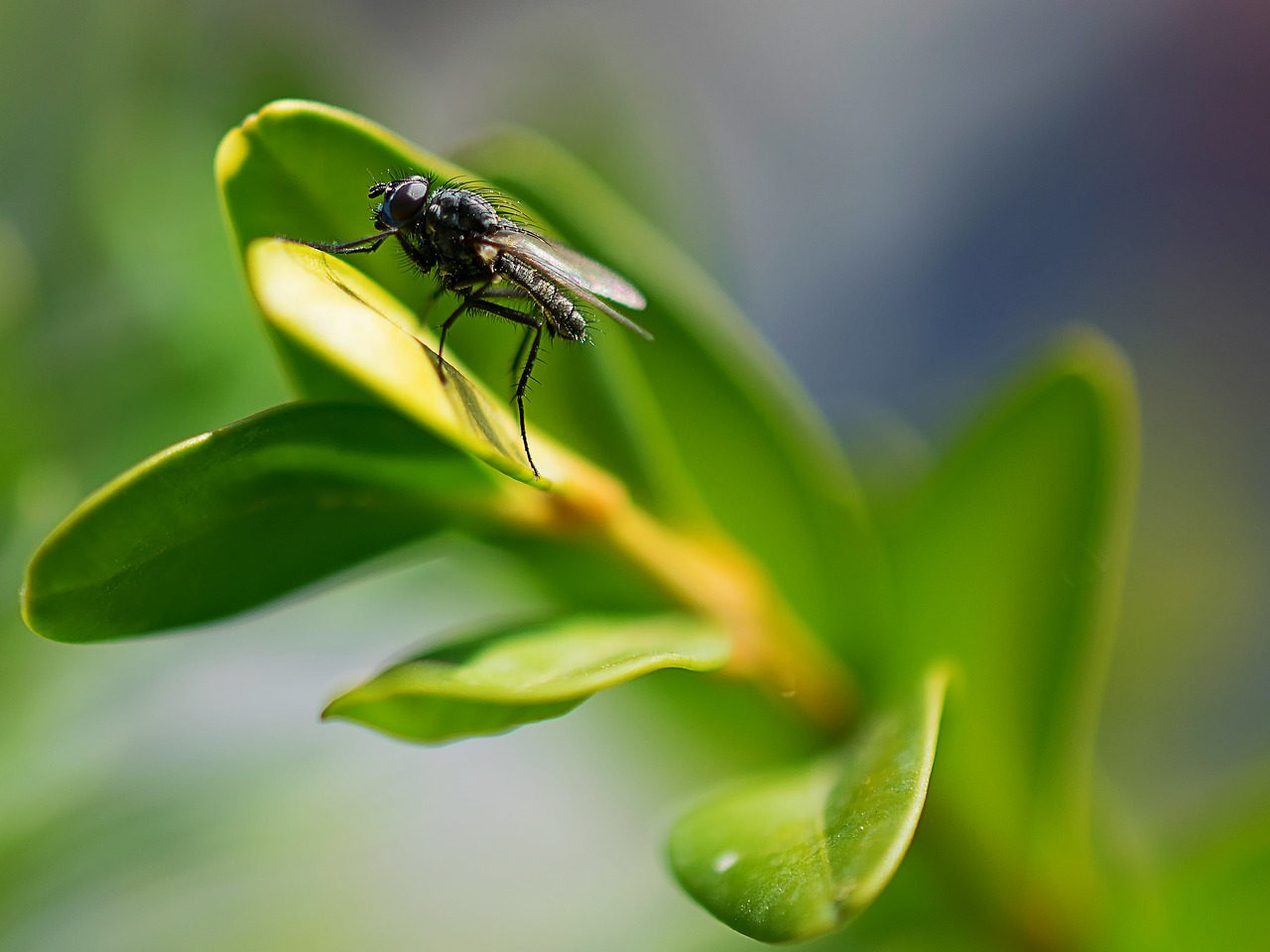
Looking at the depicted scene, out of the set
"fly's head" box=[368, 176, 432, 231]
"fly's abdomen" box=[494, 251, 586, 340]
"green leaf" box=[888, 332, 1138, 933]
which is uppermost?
"fly's head" box=[368, 176, 432, 231]

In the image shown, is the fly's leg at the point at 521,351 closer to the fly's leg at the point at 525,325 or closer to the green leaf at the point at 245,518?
the fly's leg at the point at 525,325

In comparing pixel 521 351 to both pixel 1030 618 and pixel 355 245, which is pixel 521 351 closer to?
pixel 355 245

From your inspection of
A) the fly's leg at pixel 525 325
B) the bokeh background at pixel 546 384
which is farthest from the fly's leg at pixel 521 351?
the bokeh background at pixel 546 384

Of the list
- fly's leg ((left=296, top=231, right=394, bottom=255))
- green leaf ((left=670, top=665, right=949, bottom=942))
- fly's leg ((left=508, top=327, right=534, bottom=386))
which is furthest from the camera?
fly's leg ((left=508, top=327, right=534, bottom=386))

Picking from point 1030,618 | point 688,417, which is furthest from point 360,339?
point 1030,618

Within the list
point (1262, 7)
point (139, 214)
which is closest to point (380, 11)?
point (1262, 7)

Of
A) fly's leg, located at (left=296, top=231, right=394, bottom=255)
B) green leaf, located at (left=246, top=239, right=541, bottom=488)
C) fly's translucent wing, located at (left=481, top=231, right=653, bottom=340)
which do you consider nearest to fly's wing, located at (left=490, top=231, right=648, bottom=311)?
fly's translucent wing, located at (left=481, top=231, right=653, bottom=340)

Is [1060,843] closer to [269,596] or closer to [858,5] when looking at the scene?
[269,596]

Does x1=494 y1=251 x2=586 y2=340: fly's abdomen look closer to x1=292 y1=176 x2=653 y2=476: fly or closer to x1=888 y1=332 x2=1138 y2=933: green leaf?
x1=292 y1=176 x2=653 y2=476: fly
